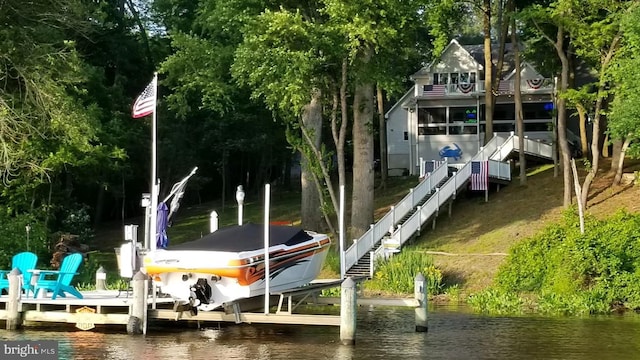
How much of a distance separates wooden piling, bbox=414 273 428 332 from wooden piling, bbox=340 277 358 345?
6.61ft

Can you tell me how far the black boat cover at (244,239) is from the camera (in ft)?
59.6

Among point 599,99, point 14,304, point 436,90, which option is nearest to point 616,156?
point 599,99

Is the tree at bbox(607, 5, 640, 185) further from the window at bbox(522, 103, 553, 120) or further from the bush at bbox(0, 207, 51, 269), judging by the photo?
the bush at bbox(0, 207, 51, 269)

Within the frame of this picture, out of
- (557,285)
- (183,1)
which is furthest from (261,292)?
(183,1)

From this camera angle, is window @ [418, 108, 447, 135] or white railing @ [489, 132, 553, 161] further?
window @ [418, 108, 447, 135]

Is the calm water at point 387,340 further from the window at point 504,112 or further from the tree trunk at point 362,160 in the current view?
the window at point 504,112

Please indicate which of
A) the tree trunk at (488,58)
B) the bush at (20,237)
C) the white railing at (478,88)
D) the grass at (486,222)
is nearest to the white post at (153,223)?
the grass at (486,222)

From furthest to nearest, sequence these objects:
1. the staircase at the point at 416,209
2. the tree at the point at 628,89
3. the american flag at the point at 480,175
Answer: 1. the american flag at the point at 480,175
2. the staircase at the point at 416,209
3. the tree at the point at 628,89

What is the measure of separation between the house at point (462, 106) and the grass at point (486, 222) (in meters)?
5.33

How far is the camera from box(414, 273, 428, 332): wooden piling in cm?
1828

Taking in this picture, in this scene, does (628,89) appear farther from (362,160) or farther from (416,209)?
(362,160)

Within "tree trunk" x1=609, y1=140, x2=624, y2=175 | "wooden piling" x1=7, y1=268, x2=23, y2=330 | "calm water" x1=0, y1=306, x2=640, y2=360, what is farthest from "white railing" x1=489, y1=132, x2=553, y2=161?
"wooden piling" x1=7, y1=268, x2=23, y2=330

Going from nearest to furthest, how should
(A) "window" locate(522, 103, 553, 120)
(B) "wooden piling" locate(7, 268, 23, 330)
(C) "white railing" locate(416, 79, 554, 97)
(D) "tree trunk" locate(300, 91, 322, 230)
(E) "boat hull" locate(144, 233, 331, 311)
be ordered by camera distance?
(E) "boat hull" locate(144, 233, 331, 311) < (B) "wooden piling" locate(7, 268, 23, 330) < (D) "tree trunk" locate(300, 91, 322, 230) < (C) "white railing" locate(416, 79, 554, 97) < (A) "window" locate(522, 103, 553, 120)

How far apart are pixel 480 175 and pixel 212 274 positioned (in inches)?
750
